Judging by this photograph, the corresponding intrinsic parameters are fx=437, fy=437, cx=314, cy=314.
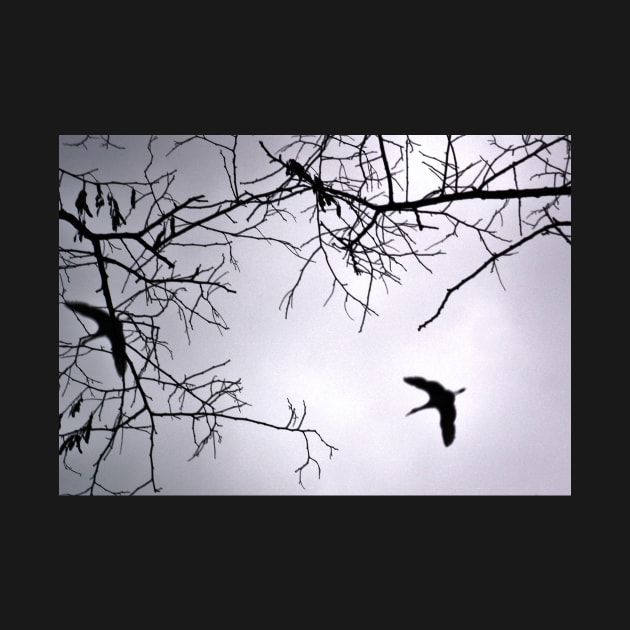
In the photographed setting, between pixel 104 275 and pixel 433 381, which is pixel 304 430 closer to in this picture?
pixel 433 381

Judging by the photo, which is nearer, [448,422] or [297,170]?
[297,170]

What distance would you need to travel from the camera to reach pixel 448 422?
2.86 m

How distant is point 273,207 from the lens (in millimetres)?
2279

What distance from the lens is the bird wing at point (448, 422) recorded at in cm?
284

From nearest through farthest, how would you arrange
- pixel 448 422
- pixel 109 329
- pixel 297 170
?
1. pixel 297 170
2. pixel 109 329
3. pixel 448 422

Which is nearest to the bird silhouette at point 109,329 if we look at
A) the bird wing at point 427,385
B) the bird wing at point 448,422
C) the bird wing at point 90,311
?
the bird wing at point 90,311

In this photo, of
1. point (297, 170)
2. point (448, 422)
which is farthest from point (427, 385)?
point (297, 170)

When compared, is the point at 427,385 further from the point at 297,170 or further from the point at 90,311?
the point at 90,311

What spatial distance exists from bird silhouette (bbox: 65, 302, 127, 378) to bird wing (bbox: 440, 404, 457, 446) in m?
2.00

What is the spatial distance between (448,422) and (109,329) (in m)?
2.16

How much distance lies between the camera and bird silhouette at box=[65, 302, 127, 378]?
2439mm

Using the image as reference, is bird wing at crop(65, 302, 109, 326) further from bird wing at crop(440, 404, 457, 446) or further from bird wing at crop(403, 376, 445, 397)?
bird wing at crop(440, 404, 457, 446)
